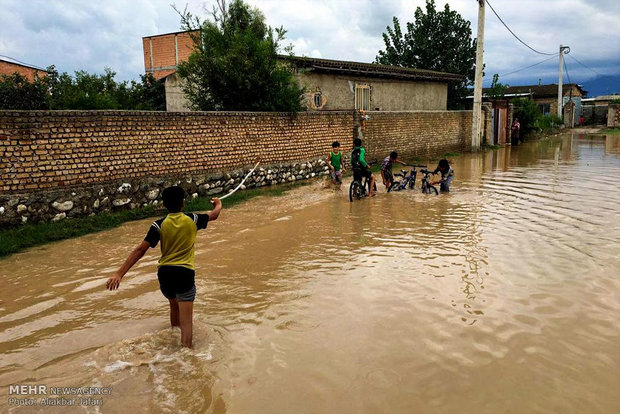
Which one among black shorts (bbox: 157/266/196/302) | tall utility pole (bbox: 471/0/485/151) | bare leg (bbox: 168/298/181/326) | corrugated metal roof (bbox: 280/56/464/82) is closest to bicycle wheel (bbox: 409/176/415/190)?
corrugated metal roof (bbox: 280/56/464/82)

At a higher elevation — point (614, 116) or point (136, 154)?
point (614, 116)

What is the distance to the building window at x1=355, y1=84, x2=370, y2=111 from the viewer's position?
2128 cm

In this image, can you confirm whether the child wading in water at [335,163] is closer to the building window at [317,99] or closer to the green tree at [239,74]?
the green tree at [239,74]

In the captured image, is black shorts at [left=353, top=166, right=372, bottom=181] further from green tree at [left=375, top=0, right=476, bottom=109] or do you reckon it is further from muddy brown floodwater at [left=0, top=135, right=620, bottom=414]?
green tree at [left=375, top=0, right=476, bottom=109]

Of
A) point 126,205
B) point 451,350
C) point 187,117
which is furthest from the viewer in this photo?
point 187,117

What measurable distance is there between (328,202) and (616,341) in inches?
311

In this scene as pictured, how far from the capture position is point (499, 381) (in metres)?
3.76

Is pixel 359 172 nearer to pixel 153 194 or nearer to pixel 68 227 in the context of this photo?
pixel 153 194

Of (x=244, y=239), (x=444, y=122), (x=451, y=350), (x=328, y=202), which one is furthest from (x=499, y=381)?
(x=444, y=122)

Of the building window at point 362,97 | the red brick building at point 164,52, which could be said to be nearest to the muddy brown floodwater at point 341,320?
the building window at point 362,97

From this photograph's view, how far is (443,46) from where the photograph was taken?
33344 mm

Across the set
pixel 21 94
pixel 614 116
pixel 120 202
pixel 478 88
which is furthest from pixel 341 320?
pixel 614 116

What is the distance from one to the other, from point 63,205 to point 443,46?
30.9 m

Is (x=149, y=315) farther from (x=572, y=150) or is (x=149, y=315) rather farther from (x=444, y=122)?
(x=572, y=150)
